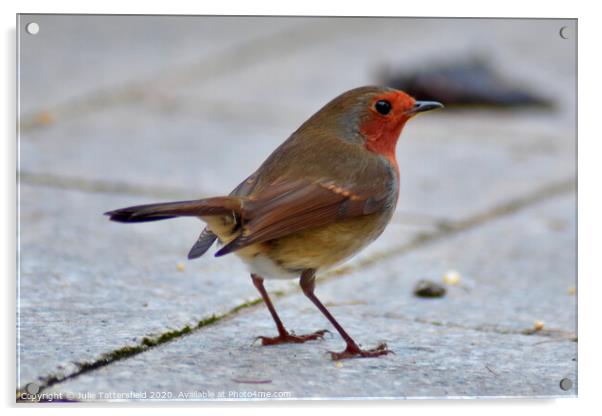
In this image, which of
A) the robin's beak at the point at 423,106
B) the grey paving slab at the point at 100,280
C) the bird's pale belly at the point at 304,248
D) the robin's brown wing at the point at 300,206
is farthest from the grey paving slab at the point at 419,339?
the robin's beak at the point at 423,106

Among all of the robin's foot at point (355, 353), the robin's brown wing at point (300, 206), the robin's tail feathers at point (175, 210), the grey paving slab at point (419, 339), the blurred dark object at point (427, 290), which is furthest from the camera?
the blurred dark object at point (427, 290)

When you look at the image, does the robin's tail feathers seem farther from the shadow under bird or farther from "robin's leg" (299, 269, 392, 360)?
"robin's leg" (299, 269, 392, 360)

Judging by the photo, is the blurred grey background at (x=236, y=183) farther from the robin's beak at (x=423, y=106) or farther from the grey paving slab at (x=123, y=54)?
the robin's beak at (x=423, y=106)

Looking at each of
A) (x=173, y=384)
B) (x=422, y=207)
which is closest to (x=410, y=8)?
(x=173, y=384)

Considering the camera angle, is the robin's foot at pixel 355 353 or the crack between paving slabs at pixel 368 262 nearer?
the crack between paving slabs at pixel 368 262

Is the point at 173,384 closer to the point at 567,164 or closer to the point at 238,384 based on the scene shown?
the point at 238,384

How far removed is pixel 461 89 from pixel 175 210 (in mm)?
4480

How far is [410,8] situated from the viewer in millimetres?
4023

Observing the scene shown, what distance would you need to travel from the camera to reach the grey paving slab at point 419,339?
3504 mm

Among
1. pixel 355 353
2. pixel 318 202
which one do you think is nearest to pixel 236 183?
pixel 318 202

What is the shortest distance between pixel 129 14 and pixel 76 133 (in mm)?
2540

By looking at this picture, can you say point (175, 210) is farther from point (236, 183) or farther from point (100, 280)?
point (236, 183)

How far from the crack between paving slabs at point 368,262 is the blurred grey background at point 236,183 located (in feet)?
0.04

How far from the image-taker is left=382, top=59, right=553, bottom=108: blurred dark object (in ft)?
25.0
